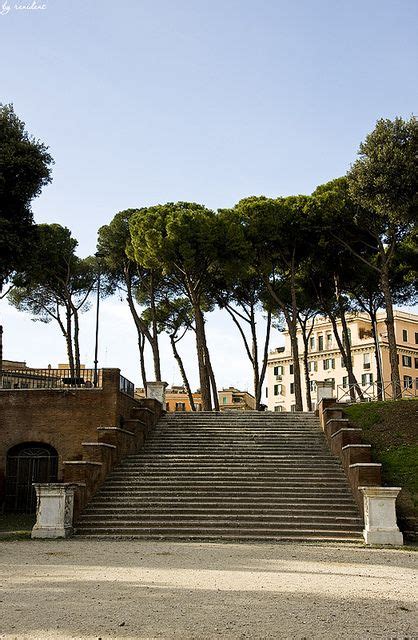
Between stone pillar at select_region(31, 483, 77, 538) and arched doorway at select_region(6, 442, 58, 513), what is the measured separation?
6.37 m

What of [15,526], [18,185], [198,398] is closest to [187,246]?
[18,185]

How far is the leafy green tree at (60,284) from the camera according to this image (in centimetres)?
3731

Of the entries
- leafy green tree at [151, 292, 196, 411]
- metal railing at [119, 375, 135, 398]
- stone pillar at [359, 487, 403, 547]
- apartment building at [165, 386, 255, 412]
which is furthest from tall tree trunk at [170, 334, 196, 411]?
apartment building at [165, 386, 255, 412]

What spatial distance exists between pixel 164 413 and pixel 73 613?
59.1ft

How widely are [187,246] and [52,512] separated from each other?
1808cm

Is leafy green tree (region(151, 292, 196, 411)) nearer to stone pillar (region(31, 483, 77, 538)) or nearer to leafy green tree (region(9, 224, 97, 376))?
leafy green tree (region(9, 224, 97, 376))

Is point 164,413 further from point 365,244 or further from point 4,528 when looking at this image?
point 365,244

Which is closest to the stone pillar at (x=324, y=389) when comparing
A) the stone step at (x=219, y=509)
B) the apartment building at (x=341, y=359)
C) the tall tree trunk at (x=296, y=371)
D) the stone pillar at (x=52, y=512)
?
the tall tree trunk at (x=296, y=371)

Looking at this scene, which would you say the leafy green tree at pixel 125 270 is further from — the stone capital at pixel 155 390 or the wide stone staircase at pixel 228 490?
the wide stone staircase at pixel 228 490

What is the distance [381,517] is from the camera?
47.9 feet

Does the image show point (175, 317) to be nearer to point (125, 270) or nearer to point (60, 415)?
point (125, 270)

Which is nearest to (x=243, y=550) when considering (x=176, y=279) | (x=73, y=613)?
(x=73, y=613)

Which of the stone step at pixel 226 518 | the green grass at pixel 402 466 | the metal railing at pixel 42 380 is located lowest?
the stone step at pixel 226 518

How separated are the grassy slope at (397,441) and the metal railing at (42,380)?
889 cm
